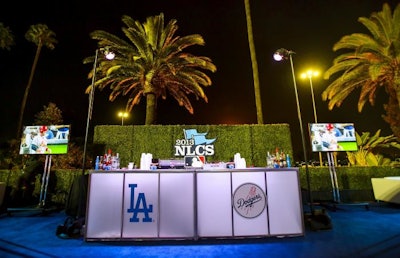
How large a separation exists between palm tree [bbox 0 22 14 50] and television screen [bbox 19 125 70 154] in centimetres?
1478

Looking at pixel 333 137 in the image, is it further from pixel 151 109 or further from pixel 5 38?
pixel 5 38

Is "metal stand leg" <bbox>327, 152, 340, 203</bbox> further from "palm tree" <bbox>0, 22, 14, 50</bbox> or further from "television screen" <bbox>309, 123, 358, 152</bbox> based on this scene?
"palm tree" <bbox>0, 22, 14, 50</bbox>

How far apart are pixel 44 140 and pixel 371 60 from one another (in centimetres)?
1764

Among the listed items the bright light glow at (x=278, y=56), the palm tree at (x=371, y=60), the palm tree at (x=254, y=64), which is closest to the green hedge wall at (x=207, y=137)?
the palm tree at (x=254, y=64)

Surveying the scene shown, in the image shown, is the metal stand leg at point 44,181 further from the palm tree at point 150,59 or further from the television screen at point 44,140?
the palm tree at point 150,59

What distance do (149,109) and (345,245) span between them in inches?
464

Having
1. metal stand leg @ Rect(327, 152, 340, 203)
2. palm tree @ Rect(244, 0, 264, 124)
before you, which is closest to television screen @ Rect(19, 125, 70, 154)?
palm tree @ Rect(244, 0, 264, 124)

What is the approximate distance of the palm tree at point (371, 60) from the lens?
531 inches

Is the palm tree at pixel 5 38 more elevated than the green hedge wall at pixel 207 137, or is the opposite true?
the palm tree at pixel 5 38

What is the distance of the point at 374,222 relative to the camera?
6027 mm

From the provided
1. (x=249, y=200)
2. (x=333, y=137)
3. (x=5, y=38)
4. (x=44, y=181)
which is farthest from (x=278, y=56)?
(x=5, y=38)

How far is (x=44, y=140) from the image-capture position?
8.64m

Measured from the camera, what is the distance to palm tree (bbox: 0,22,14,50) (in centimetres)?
1838

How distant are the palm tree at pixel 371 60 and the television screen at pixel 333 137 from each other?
20.3 ft
